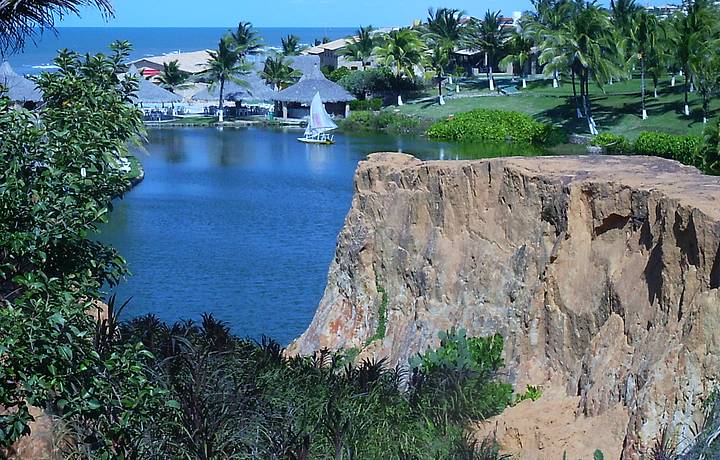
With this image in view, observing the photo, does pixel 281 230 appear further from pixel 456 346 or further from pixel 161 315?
pixel 456 346

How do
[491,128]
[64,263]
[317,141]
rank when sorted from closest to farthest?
[64,263] → [317,141] → [491,128]

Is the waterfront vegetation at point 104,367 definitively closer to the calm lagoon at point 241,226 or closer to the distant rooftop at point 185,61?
the calm lagoon at point 241,226

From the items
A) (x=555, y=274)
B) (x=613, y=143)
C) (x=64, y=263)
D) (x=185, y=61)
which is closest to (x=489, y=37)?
(x=613, y=143)

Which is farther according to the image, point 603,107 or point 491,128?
point 603,107

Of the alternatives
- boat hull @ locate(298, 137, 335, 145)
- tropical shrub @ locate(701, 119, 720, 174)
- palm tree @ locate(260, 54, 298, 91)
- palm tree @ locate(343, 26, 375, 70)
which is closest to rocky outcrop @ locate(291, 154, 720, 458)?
tropical shrub @ locate(701, 119, 720, 174)

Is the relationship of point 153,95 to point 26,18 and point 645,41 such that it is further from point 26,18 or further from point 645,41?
point 26,18

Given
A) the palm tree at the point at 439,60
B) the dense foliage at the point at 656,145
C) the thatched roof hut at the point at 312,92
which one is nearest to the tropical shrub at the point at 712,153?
the dense foliage at the point at 656,145
